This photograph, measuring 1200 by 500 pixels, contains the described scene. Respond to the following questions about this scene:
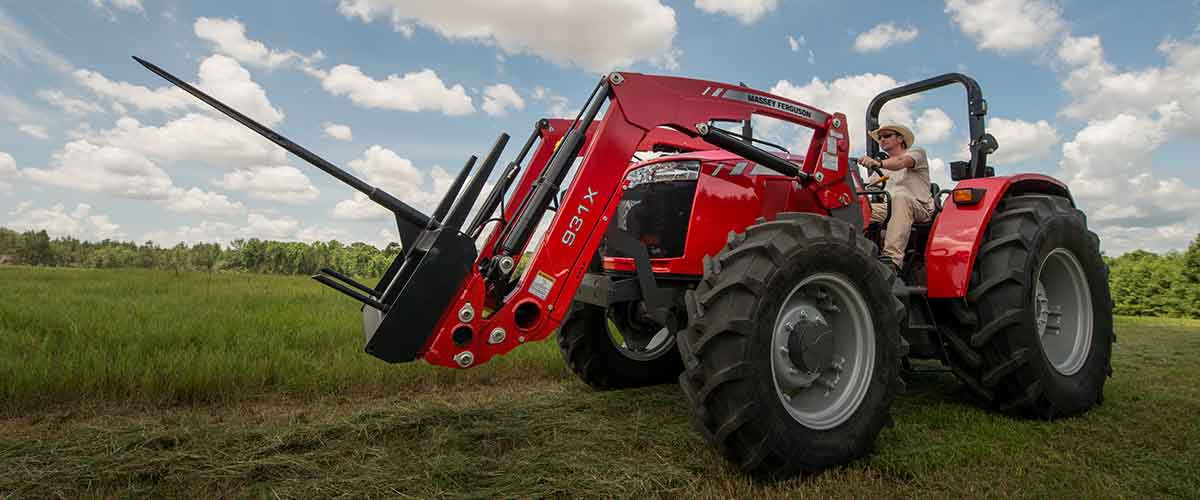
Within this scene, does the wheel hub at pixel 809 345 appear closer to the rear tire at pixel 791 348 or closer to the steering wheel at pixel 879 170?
the rear tire at pixel 791 348

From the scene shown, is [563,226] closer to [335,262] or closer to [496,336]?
[496,336]

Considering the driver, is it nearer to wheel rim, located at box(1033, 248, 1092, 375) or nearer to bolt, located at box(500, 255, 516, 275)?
wheel rim, located at box(1033, 248, 1092, 375)

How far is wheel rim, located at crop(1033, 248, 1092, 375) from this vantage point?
4672mm

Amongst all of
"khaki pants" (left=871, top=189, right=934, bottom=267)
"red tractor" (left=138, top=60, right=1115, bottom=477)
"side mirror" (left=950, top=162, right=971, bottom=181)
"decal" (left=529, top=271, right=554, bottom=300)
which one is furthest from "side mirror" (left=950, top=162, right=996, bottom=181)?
"decal" (left=529, top=271, right=554, bottom=300)

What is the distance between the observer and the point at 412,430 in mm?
3543

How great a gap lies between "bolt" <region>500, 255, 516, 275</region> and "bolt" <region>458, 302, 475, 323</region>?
26 cm

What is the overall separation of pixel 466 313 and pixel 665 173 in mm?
1739

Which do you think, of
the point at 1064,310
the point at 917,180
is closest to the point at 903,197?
the point at 917,180

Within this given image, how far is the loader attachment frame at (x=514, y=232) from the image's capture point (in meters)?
2.90

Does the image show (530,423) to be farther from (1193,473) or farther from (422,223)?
(1193,473)

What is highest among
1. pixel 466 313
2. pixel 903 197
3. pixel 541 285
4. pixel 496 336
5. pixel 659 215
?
pixel 903 197

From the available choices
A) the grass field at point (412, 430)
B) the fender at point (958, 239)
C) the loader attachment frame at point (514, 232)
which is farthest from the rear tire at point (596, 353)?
the fender at point (958, 239)

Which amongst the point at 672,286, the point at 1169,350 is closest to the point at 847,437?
the point at 672,286

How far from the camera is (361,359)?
5176 mm
